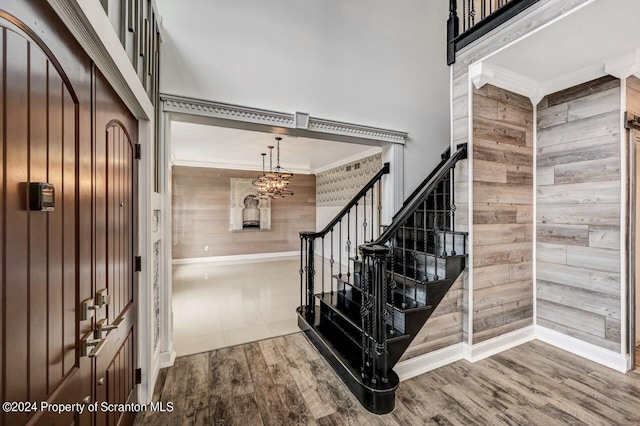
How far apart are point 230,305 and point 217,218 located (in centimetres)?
371

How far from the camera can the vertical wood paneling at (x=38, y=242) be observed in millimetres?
792

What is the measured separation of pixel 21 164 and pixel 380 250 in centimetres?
173

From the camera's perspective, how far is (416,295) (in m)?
2.35

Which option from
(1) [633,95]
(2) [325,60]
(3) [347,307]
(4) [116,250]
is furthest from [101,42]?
(1) [633,95]

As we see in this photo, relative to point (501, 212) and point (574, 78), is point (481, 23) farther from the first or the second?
point (501, 212)

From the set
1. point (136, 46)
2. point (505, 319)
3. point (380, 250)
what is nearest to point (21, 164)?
point (136, 46)

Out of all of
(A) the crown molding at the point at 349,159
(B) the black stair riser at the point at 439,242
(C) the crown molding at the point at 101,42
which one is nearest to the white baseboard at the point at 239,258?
(A) the crown molding at the point at 349,159

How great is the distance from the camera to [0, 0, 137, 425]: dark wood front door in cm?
71

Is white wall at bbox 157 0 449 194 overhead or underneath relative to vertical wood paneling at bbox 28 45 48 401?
overhead

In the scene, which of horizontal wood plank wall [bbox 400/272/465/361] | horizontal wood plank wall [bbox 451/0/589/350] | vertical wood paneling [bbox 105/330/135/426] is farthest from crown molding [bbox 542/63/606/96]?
vertical wood paneling [bbox 105/330/135/426]

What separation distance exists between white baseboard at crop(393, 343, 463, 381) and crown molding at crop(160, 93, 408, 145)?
228 cm

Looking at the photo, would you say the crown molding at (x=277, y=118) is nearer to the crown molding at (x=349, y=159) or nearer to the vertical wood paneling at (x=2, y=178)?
the vertical wood paneling at (x=2, y=178)

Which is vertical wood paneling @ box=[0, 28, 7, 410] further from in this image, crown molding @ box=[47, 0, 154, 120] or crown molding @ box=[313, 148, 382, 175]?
crown molding @ box=[313, 148, 382, 175]

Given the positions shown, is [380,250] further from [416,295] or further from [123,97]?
[123,97]
